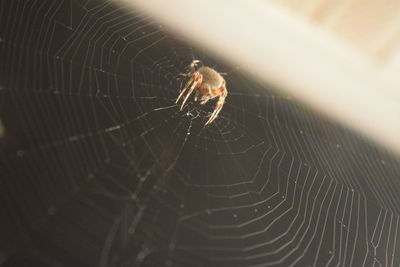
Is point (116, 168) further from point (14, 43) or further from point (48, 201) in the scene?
point (14, 43)

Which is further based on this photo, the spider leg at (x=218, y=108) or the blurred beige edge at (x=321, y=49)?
the blurred beige edge at (x=321, y=49)

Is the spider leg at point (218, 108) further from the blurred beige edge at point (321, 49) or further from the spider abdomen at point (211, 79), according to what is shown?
the blurred beige edge at point (321, 49)

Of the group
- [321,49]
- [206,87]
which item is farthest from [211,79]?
[321,49]

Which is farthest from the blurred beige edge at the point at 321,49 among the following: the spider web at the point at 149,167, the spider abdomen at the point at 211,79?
the spider abdomen at the point at 211,79

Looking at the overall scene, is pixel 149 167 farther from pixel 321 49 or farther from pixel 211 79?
pixel 321 49

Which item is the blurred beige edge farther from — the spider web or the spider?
the spider

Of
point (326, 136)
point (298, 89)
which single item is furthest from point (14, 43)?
point (298, 89)

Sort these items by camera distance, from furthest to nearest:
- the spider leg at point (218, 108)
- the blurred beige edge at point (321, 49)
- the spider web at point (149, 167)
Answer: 1. the blurred beige edge at point (321, 49)
2. the spider leg at point (218, 108)
3. the spider web at point (149, 167)
